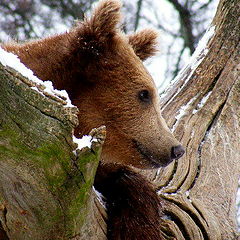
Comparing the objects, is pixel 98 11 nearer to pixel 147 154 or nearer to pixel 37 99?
pixel 147 154

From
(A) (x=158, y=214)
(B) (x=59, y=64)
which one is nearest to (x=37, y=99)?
(B) (x=59, y=64)

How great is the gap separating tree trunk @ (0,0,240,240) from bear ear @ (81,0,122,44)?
116 cm

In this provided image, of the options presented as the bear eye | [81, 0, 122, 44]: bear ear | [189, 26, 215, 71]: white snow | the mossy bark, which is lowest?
the mossy bark

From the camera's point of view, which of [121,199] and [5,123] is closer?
[5,123]

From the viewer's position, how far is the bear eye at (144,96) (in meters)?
3.38

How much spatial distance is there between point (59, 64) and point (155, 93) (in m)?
0.69

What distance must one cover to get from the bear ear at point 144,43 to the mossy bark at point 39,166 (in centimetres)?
176

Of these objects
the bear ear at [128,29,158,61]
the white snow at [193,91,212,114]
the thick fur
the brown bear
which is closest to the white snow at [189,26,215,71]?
the white snow at [193,91,212,114]

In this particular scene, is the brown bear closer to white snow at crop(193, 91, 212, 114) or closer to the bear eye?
the bear eye

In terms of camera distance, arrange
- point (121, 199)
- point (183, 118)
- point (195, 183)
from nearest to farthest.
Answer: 1. point (121, 199)
2. point (195, 183)
3. point (183, 118)

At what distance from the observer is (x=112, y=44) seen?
3.41 m

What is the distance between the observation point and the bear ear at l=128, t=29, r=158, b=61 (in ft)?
12.7

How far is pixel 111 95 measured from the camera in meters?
3.30

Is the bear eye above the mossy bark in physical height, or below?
above
